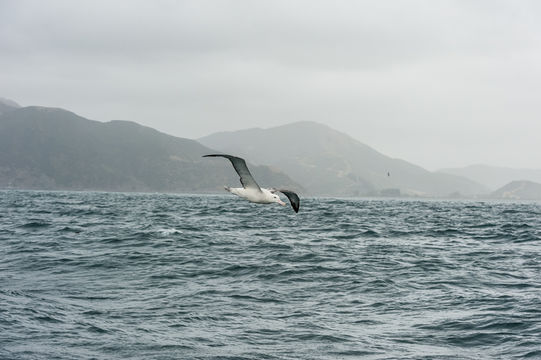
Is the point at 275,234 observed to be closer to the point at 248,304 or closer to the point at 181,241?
the point at 181,241

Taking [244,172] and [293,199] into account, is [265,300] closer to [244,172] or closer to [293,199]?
[293,199]

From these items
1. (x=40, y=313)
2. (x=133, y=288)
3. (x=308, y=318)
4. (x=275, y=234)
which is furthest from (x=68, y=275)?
(x=275, y=234)

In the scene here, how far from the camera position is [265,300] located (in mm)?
17469

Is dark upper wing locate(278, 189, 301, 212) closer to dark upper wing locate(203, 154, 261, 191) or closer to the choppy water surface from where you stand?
dark upper wing locate(203, 154, 261, 191)

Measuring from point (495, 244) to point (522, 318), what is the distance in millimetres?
18704

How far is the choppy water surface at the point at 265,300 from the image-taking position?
1315 cm

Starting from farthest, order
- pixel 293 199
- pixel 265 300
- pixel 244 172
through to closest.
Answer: pixel 265 300 < pixel 293 199 < pixel 244 172

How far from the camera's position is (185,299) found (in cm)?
1741

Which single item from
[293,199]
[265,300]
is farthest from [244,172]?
[265,300]

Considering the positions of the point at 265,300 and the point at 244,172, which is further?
the point at 265,300

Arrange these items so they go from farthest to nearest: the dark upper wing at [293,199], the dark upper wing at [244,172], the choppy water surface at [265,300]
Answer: the dark upper wing at [293,199] → the dark upper wing at [244,172] → the choppy water surface at [265,300]

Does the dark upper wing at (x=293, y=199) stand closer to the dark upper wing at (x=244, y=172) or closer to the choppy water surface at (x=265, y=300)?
the dark upper wing at (x=244, y=172)

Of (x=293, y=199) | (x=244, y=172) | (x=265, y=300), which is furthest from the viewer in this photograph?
(x=265, y=300)

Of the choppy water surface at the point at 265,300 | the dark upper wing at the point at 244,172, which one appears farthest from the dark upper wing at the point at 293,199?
the choppy water surface at the point at 265,300
